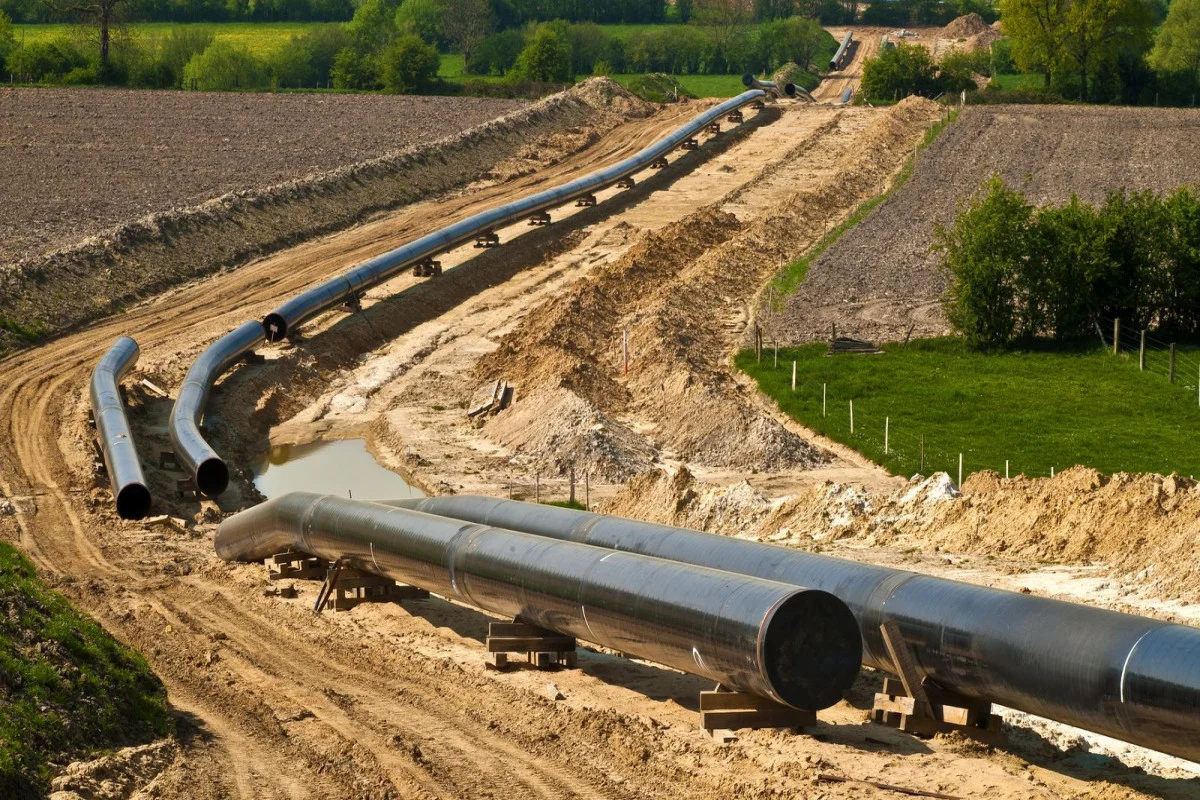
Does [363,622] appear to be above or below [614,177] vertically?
below

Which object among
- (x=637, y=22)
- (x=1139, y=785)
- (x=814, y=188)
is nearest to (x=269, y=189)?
(x=814, y=188)

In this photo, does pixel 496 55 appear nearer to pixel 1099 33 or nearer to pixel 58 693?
pixel 1099 33

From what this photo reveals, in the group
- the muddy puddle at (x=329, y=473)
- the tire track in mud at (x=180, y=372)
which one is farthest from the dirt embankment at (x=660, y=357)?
the tire track in mud at (x=180, y=372)

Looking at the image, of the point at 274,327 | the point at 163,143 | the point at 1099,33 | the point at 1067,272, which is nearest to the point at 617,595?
the point at 274,327

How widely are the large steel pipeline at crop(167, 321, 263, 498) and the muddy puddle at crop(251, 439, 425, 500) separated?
6.92ft

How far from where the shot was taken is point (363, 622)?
2419 centimetres

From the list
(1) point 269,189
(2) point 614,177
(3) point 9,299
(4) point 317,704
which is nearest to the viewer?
(4) point 317,704

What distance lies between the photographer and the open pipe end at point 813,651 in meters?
17.0

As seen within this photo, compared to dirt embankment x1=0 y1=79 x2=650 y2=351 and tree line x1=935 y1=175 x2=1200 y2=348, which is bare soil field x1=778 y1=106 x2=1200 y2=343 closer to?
tree line x1=935 y1=175 x2=1200 y2=348

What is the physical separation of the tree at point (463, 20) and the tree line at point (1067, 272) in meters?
92.2

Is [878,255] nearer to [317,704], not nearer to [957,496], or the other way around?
[957,496]

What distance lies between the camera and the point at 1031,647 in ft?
53.7

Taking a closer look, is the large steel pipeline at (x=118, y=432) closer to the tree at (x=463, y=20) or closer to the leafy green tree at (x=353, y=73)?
the leafy green tree at (x=353, y=73)

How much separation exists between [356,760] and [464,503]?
9.51 metres
